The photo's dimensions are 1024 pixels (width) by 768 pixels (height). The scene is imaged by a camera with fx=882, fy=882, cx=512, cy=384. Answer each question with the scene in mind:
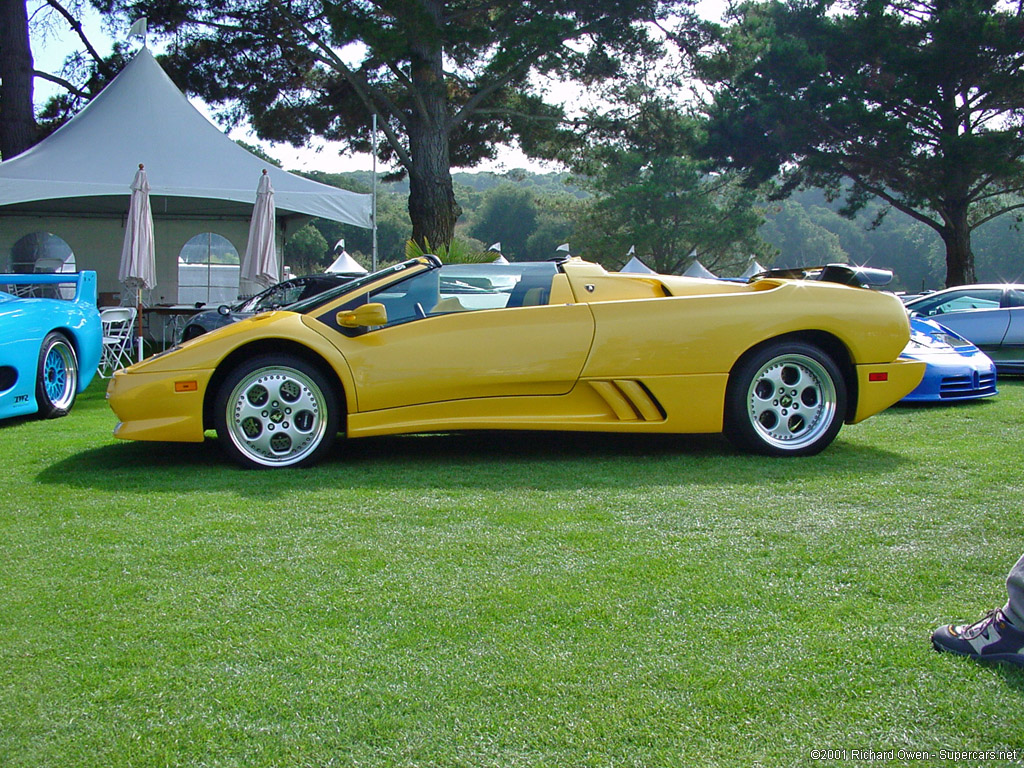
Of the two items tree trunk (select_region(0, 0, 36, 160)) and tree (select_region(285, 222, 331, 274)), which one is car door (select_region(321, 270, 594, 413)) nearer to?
tree trunk (select_region(0, 0, 36, 160))

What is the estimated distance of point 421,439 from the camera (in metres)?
5.72

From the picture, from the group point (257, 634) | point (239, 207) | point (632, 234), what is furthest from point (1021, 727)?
point (632, 234)

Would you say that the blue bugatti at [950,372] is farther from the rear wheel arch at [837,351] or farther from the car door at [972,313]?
the rear wheel arch at [837,351]

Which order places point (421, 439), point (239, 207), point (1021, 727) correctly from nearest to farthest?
point (1021, 727), point (421, 439), point (239, 207)

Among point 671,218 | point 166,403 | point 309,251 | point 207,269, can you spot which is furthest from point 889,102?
Result: point 309,251

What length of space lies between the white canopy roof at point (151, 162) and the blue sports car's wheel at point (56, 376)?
6.02 m

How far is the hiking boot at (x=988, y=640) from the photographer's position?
2.15 metres

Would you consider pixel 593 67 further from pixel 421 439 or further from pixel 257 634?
pixel 257 634

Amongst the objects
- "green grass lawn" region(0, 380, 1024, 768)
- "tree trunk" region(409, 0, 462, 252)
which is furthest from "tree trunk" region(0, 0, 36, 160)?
"green grass lawn" region(0, 380, 1024, 768)

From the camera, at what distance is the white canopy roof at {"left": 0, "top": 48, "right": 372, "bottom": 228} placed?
1242cm

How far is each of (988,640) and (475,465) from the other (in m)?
2.98

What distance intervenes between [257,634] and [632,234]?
5192cm

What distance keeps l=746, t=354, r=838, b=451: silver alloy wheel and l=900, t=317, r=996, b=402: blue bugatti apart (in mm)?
2588

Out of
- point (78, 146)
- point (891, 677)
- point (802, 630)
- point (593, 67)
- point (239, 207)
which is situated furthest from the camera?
point (593, 67)
